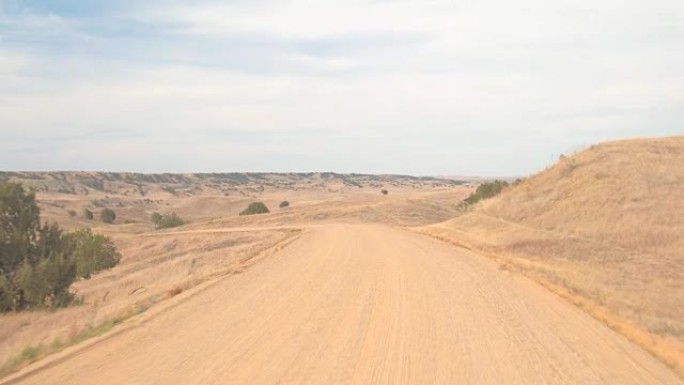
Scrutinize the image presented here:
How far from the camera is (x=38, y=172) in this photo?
177 meters

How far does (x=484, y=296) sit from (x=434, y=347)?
16.9 ft

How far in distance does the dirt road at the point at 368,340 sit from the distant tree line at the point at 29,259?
39.6ft

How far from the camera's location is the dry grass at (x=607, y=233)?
1603 centimetres

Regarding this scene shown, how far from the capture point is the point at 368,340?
33.4 feet

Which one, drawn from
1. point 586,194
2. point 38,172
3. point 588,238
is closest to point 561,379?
point 588,238

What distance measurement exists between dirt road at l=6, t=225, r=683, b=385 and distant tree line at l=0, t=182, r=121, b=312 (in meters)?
12.1

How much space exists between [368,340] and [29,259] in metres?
22.9

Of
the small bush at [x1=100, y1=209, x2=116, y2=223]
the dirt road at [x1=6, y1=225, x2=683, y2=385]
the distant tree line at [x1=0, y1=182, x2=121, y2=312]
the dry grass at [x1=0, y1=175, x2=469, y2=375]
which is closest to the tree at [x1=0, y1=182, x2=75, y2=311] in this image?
the distant tree line at [x1=0, y1=182, x2=121, y2=312]

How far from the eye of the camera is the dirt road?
8320 millimetres

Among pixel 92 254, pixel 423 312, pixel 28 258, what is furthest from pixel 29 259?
pixel 423 312

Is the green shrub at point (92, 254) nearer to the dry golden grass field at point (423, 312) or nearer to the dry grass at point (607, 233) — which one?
the dry golden grass field at point (423, 312)

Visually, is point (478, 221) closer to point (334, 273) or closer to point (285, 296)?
point (334, 273)

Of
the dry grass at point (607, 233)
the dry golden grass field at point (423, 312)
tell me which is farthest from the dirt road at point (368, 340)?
the dry grass at point (607, 233)

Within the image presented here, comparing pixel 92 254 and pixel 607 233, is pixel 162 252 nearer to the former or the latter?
pixel 92 254
